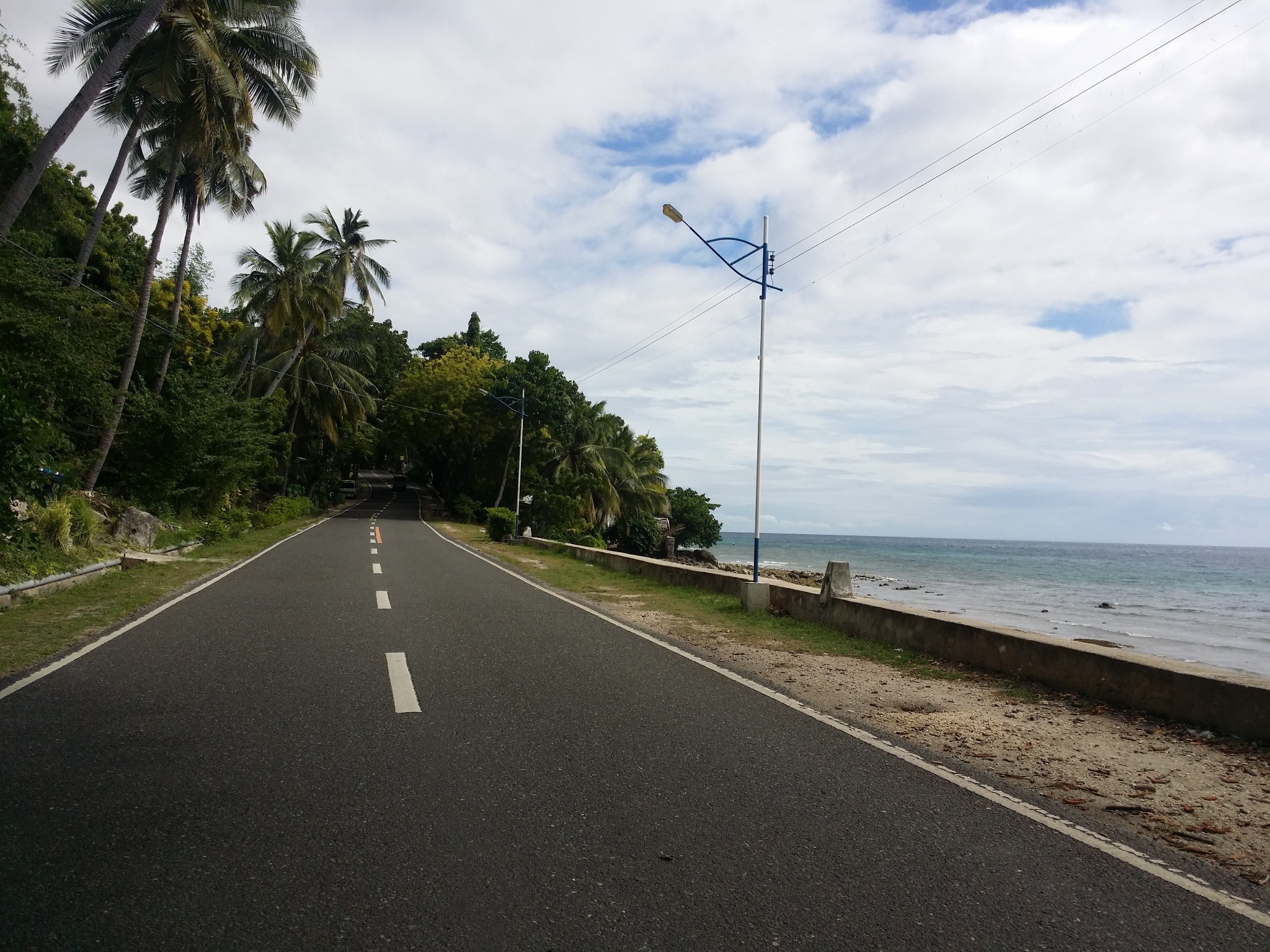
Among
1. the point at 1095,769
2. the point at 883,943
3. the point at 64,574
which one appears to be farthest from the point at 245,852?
the point at 64,574

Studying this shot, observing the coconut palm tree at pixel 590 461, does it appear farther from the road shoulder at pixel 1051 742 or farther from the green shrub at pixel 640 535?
the road shoulder at pixel 1051 742

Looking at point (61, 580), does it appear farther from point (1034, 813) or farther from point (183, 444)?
point (1034, 813)

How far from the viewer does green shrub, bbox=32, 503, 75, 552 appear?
13.2 metres

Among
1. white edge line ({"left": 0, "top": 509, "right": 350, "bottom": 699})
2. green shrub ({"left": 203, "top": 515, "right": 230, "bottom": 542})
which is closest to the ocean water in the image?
green shrub ({"left": 203, "top": 515, "right": 230, "bottom": 542})

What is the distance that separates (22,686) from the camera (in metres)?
6.06

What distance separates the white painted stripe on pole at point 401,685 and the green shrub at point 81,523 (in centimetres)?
1042

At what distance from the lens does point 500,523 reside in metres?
33.0

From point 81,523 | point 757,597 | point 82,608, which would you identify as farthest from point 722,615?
point 81,523

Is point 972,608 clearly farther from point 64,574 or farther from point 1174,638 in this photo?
point 64,574

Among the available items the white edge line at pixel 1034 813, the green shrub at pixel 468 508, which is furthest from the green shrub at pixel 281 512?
the white edge line at pixel 1034 813

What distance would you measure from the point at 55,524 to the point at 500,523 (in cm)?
2001

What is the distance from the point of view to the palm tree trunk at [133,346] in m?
19.6

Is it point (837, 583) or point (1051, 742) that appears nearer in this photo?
point (1051, 742)

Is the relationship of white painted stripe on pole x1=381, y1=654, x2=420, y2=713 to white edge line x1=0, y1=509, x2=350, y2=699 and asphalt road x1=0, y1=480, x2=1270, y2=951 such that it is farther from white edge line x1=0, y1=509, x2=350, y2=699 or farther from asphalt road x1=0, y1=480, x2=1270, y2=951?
white edge line x1=0, y1=509, x2=350, y2=699
